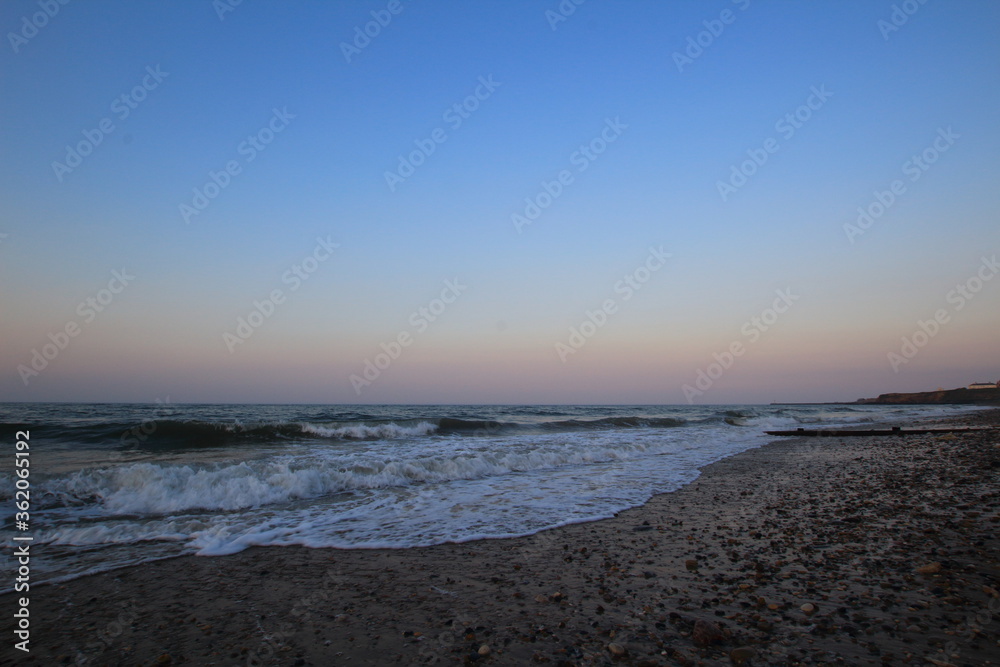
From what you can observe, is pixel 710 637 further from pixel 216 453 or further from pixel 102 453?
pixel 102 453

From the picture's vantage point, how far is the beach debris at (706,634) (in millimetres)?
3467

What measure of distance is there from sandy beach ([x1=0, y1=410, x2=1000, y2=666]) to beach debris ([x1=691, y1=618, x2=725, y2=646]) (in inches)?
0.9

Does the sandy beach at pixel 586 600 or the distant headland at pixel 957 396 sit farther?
the distant headland at pixel 957 396

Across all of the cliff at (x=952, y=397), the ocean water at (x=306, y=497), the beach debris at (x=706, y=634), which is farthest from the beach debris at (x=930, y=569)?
the cliff at (x=952, y=397)

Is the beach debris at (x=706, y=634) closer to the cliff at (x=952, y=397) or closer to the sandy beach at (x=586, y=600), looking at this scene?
the sandy beach at (x=586, y=600)

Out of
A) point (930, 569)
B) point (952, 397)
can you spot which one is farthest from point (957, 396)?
point (930, 569)

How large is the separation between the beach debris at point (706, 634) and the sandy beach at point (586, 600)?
0.08 ft

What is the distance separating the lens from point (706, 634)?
11.5 ft

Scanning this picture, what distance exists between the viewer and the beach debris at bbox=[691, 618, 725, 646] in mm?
3467

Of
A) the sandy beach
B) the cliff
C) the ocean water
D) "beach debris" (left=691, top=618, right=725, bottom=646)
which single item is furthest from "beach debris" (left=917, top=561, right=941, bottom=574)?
the cliff

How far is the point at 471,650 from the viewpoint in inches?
138

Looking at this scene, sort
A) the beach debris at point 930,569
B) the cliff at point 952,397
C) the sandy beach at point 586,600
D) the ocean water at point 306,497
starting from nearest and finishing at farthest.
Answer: the sandy beach at point 586,600
the beach debris at point 930,569
the ocean water at point 306,497
the cliff at point 952,397

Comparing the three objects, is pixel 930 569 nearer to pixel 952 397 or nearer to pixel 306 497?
pixel 306 497

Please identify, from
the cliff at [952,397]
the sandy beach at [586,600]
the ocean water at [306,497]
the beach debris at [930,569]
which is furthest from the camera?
the cliff at [952,397]
